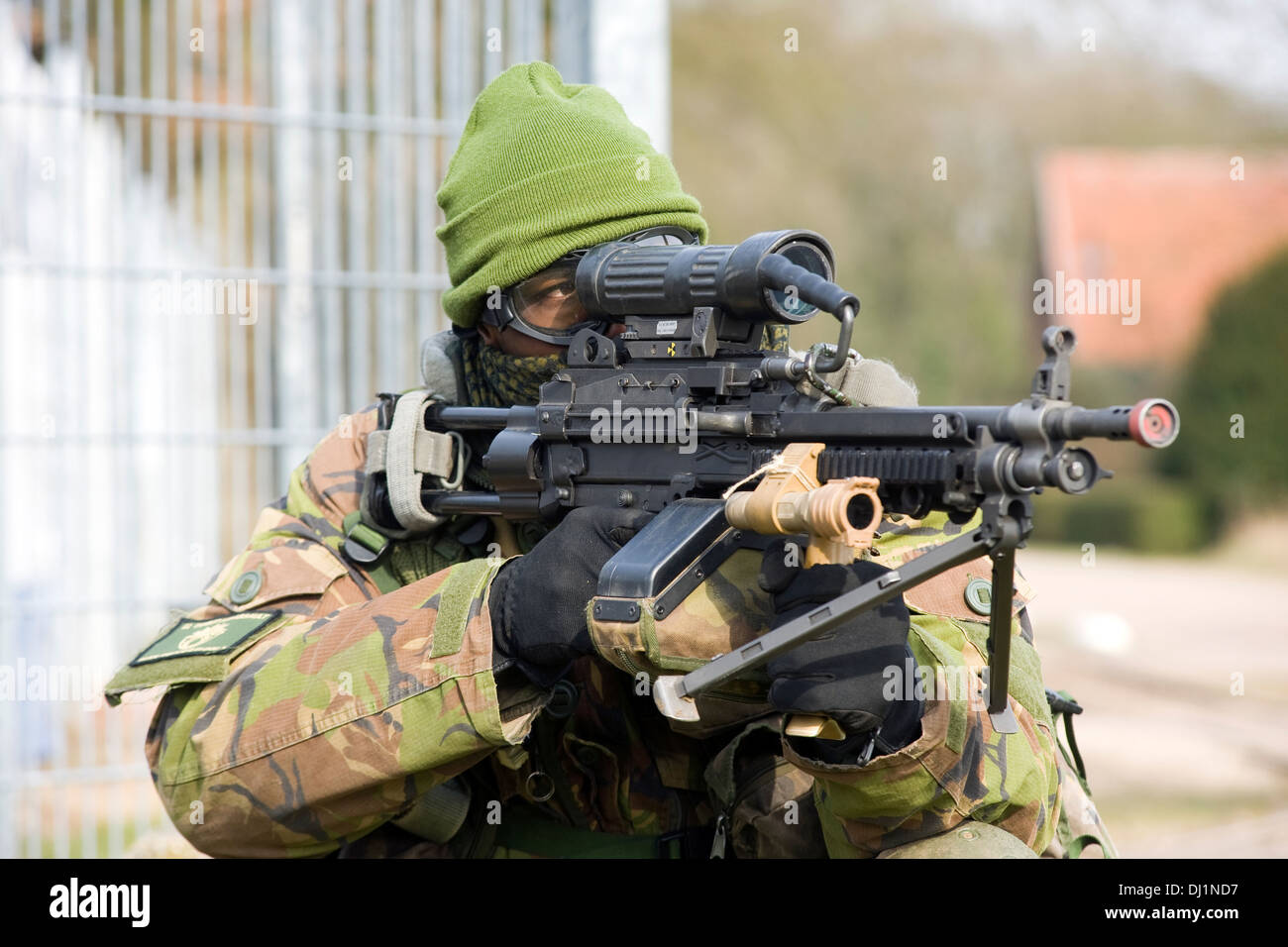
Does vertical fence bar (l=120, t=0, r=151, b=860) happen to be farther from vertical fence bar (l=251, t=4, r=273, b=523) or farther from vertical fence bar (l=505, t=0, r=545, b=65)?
vertical fence bar (l=505, t=0, r=545, b=65)

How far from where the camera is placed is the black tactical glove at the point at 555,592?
2.45 metres

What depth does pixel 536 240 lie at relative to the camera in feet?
9.96

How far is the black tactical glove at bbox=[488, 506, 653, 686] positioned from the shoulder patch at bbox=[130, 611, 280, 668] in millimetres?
620

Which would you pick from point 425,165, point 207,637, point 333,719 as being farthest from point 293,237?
point 333,719

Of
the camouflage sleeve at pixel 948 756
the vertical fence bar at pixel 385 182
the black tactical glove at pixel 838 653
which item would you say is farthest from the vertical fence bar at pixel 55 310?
the black tactical glove at pixel 838 653

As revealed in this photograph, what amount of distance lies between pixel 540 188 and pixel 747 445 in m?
0.94

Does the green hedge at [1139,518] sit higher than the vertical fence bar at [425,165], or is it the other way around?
the vertical fence bar at [425,165]

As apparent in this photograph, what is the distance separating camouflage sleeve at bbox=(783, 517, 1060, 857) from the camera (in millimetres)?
2365

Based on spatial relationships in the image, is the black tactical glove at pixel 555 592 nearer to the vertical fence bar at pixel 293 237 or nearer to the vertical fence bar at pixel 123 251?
the vertical fence bar at pixel 293 237
